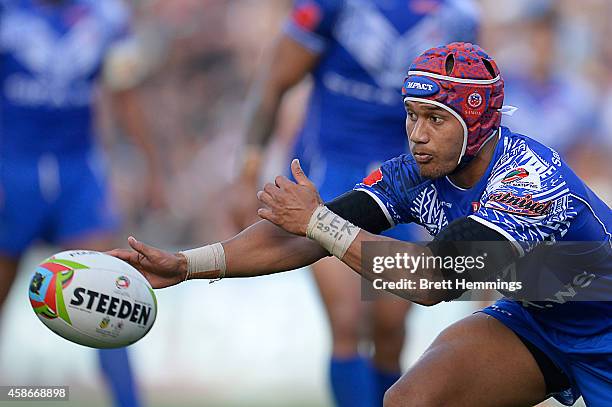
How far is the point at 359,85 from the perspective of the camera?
291 inches

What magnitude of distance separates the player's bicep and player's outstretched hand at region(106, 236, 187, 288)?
630 millimetres

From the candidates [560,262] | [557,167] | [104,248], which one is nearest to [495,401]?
[560,262]

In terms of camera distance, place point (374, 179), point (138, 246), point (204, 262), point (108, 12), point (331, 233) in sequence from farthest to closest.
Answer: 1. point (108, 12)
2. point (374, 179)
3. point (204, 262)
4. point (138, 246)
5. point (331, 233)

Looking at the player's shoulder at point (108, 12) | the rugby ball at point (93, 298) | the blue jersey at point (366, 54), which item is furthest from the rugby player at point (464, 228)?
the player's shoulder at point (108, 12)

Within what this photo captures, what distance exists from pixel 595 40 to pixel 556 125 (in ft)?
6.59

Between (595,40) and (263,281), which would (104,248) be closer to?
(263,281)

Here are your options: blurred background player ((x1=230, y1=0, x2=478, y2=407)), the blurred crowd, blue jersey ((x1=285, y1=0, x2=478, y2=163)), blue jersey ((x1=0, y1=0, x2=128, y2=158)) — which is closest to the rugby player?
blurred background player ((x1=230, y1=0, x2=478, y2=407))

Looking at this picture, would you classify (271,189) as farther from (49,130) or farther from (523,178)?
(49,130)

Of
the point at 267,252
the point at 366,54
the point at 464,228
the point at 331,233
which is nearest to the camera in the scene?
the point at 464,228

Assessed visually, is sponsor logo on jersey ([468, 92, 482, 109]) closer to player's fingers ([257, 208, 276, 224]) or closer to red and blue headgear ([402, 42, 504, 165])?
red and blue headgear ([402, 42, 504, 165])

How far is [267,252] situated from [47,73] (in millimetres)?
3015

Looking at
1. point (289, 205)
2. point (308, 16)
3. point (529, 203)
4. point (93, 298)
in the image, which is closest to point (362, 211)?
point (289, 205)

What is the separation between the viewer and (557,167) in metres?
4.80

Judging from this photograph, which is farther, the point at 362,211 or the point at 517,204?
the point at 362,211
